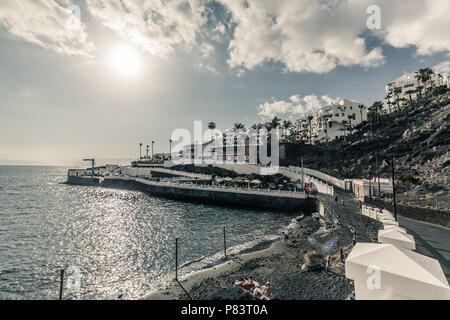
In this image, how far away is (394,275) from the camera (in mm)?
6605

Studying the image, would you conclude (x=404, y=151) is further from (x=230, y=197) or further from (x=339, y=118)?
(x=230, y=197)

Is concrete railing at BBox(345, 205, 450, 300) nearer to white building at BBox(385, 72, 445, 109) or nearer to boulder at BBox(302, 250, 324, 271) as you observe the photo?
boulder at BBox(302, 250, 324, 271)

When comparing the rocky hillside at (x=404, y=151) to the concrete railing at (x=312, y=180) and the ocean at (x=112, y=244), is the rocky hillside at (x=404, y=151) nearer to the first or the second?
the concrete railing at (x=312, y=180)

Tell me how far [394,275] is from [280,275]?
839 cm

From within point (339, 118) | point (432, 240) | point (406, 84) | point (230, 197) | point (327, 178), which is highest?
point (406, 84)

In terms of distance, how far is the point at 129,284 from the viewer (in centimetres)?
1450

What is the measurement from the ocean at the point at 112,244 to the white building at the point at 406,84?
92.4 metres

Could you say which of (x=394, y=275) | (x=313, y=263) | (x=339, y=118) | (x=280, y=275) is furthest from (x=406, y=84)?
(x=394, y=275)

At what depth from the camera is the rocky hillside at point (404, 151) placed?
36250 millimetres

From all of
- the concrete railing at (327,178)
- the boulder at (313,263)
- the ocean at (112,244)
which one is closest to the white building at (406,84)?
the concrete railing at (327,178)

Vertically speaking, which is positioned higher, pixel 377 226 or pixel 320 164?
pixel 320 164

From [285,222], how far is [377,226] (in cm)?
1203

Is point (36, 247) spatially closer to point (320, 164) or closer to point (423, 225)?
point (423, 225)
